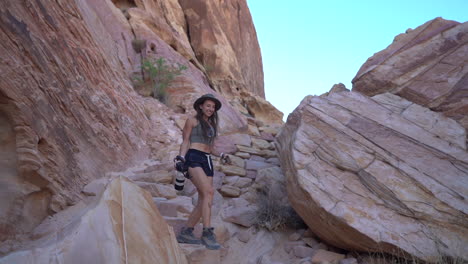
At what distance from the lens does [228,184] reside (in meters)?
5.28

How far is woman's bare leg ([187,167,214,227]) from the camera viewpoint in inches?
130

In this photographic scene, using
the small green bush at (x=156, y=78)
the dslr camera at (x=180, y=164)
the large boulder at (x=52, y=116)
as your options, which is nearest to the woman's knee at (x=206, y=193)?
the dslr camera at (x=180, y=164)

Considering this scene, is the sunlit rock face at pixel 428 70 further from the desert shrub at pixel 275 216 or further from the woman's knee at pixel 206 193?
the woman's knee at pixel 206 193

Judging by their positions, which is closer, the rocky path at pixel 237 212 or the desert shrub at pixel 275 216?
the rocky path at pixel 237 212

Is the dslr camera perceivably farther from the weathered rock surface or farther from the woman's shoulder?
the weathered rock surface

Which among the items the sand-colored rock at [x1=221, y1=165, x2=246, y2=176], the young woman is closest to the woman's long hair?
the young woman

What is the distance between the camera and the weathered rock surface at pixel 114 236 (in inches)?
69.7

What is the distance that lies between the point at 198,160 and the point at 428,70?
3.97 metres

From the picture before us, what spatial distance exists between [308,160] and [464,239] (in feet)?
5.57

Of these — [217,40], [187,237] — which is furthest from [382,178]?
[217,40]

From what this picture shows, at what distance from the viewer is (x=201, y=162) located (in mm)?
3562

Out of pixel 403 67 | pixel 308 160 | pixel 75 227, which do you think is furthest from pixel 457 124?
pixel 75 227

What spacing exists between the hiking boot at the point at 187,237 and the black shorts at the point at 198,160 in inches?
25.7

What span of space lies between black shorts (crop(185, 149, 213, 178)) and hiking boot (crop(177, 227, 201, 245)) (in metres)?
0.65
